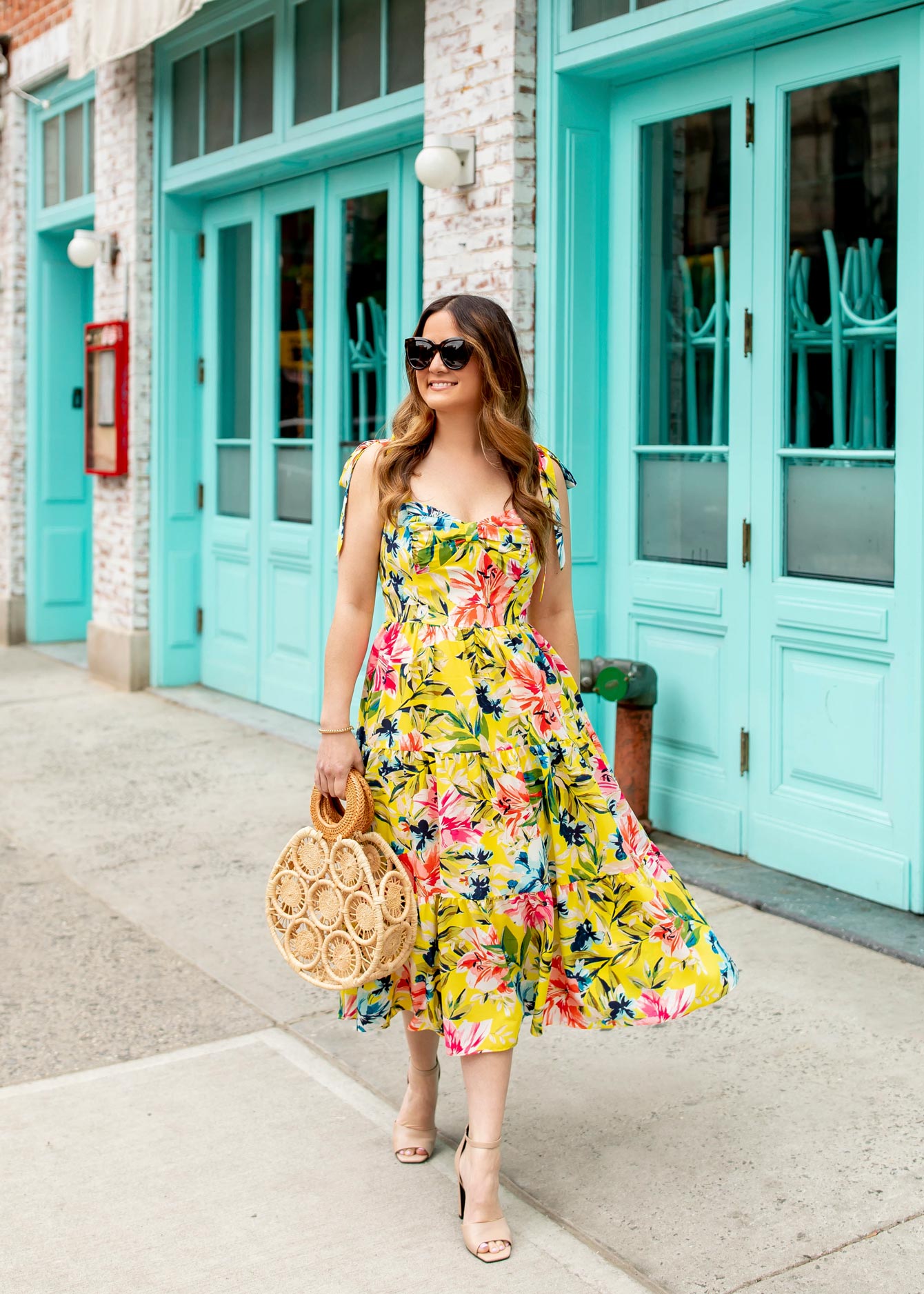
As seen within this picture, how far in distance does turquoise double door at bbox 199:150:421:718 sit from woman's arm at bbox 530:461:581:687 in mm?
3841

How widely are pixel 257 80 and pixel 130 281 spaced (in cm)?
151

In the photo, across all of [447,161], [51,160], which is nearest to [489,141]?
[447,161]

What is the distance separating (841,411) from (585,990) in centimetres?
259

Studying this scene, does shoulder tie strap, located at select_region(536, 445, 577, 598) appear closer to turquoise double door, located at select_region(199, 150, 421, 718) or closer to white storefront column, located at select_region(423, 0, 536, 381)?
white storefront column, located at select_region(423, 0, 536, 381)

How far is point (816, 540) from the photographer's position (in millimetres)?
5109

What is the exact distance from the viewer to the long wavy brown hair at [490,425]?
303 centimetres

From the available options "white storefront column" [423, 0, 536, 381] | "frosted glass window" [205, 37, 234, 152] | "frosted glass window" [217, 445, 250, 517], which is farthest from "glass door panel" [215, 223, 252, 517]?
"white storefront column" [423, 0, 536, 381]

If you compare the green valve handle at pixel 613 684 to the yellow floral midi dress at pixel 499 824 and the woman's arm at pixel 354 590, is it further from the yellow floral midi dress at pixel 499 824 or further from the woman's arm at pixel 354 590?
the woman's arm at pixel 354 590

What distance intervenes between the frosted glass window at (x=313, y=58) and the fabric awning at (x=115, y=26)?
0.49m

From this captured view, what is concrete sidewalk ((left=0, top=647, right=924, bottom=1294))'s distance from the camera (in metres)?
2.89

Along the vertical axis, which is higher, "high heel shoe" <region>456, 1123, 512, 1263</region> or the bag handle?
the bag handle

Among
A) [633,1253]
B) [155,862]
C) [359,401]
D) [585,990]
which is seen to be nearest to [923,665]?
[585,990]

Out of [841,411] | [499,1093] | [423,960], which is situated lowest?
[499,1093]

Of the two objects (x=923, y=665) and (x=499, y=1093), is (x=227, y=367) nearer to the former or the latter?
(x=923, y=665)
